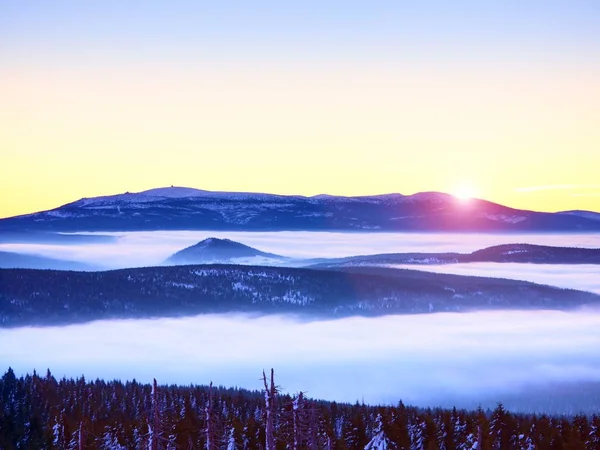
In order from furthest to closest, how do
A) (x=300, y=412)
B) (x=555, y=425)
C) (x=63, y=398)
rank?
(x=63, y=398)
(x=555, y=425)
(x=300, y=412)

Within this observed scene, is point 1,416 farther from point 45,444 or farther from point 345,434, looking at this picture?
point 345,434

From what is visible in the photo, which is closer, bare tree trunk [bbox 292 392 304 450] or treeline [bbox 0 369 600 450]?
bare tree trunk [bbox 292 392 304 450]

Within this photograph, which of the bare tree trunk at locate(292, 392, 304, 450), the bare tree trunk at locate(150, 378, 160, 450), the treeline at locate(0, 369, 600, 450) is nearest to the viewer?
the bare tree trunk at locate(150, 378, 160, 450)

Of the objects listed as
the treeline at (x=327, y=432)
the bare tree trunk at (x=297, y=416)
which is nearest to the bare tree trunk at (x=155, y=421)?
the bare tree trunk at (x=297, y=416)

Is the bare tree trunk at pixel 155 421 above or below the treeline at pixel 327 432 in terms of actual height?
above

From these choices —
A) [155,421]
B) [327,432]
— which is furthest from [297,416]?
[327,432]

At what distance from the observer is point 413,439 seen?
124 meters

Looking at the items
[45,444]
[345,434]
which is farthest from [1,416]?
[345,434]

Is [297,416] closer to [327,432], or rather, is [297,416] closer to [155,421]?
[155,421]

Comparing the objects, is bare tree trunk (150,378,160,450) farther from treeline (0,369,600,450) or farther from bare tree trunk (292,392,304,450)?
treeline (0,369,600,450)

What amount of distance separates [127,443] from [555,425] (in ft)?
224

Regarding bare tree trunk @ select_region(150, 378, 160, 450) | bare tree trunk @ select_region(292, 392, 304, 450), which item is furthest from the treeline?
bare tree trunk @ select_region(150, 378, 160, 450)

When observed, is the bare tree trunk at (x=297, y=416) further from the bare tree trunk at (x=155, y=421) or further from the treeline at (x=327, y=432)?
the treeline at (x=327, y=432)

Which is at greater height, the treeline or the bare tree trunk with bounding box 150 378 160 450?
the bare tree trunk with bounding box 150 378 160 450
